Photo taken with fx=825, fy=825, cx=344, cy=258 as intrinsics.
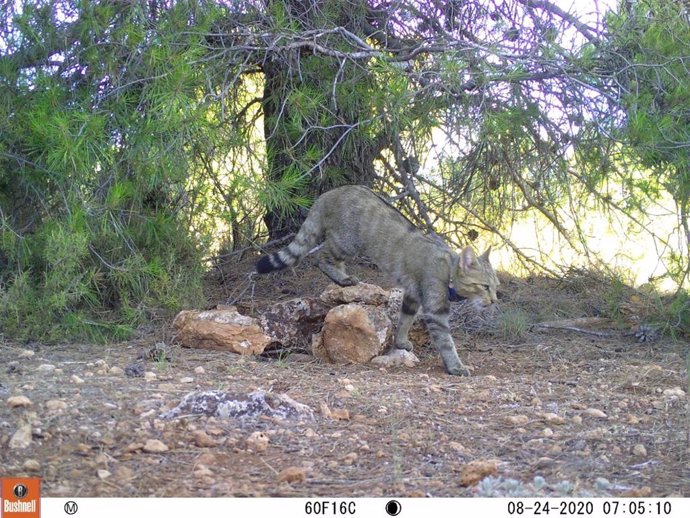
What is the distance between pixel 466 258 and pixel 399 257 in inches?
28.0

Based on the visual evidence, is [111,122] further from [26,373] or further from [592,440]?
[592,440]

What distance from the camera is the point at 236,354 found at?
19.8 feet

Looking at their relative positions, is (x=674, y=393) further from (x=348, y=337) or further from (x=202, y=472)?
(x=202, y=472)

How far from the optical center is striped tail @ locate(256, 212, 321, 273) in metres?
7.13

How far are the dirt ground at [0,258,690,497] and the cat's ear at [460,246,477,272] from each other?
2.90 ft

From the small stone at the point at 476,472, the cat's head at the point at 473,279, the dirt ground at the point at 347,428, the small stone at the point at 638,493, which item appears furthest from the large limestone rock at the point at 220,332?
the small stone at the point at 638,493

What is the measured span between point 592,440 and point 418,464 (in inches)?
38.0

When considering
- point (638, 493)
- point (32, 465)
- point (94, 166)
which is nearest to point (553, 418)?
point (638, 493)

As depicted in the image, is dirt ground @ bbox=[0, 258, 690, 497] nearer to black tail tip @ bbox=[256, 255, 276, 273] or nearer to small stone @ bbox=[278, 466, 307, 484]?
small stone @ bbox=[278, 466, 307, 484]

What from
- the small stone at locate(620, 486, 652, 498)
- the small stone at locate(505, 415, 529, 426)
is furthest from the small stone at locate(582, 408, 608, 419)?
the small stone at locate(620, 486, 652, 498)

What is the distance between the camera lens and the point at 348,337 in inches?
245

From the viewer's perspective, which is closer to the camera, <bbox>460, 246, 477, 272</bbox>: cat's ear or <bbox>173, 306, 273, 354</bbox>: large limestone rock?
<bbox>173, 306, 273, 354</bbox>: large limestone rock

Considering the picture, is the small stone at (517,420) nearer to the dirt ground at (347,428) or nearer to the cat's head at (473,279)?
the dirt ground at (347,428)
